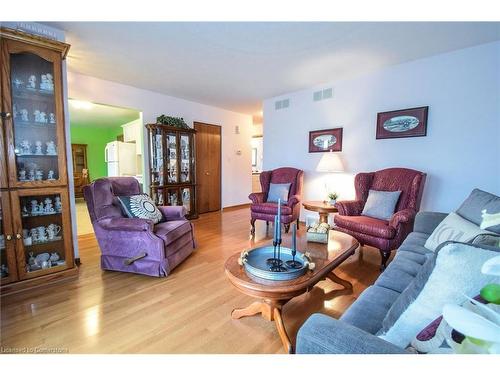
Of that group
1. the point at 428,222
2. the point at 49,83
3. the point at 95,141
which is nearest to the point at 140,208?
the point at 49,83

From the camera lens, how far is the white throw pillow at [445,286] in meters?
0.62

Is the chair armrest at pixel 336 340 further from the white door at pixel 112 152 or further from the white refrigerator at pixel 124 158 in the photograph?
the white door at pixel 112 152

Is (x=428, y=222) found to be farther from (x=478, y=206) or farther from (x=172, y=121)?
(x=172, y=121)

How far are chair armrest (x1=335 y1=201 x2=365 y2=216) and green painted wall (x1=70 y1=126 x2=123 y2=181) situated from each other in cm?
698

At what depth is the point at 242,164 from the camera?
18.8ft

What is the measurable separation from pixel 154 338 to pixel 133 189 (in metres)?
1.74

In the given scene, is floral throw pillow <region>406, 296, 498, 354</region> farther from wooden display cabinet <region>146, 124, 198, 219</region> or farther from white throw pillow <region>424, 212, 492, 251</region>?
wooden display cabinet <region>146, 124, 198, 219</region>

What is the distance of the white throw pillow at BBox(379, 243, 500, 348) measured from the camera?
2.04 feet

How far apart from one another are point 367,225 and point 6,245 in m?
3.20

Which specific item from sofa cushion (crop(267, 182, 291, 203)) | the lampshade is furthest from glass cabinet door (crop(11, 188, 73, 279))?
the lampshade

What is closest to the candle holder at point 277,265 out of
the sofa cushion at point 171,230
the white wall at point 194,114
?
the sofa cushion at point 171,230

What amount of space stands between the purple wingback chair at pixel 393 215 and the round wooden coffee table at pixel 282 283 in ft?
1.75

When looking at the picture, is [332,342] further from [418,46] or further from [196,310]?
[418,46]

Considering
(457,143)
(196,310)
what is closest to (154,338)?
(196,310)
